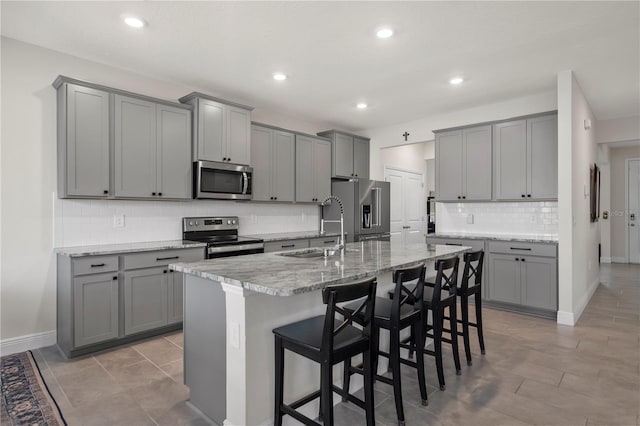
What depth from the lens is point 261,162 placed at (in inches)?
188

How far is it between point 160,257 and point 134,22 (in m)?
2.01

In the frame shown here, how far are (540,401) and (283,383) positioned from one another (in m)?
1.69

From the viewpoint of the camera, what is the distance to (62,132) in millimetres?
3188

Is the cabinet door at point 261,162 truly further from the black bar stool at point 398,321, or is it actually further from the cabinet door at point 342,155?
the black bar stool at point 398,321

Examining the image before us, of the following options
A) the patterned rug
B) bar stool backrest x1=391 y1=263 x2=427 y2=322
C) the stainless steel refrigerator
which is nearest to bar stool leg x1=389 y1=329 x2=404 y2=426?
bar stool backrest x1=391 y1=263 x2=427 y2=322

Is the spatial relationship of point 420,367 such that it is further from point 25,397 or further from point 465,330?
point 25,397

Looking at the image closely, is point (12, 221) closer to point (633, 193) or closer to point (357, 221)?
point (357, 221)

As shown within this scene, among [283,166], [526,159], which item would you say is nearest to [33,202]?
[283,166]

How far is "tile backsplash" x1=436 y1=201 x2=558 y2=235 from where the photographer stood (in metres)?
4.65

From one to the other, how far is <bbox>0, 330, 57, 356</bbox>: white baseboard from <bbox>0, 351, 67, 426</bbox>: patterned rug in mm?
121

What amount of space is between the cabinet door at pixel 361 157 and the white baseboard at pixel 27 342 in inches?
178

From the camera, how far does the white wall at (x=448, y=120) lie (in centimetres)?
454

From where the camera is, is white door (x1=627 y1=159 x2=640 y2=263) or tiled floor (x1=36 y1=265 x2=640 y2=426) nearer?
tiled floor (x1=36 y1=265 x2=640 y2=426)

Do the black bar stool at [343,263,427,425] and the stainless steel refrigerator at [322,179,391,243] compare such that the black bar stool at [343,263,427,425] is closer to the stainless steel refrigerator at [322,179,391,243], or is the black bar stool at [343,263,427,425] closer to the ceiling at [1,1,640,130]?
the ceiling at [1,1,640,130]
